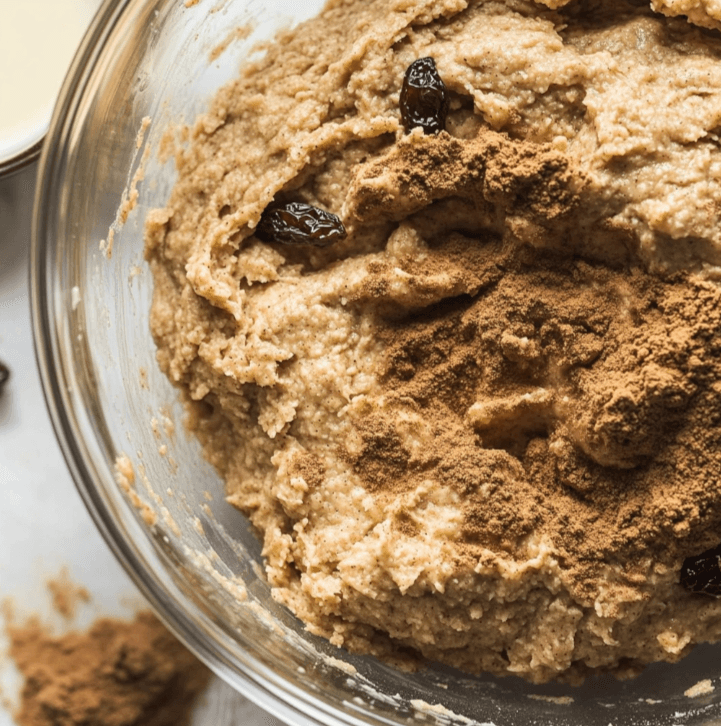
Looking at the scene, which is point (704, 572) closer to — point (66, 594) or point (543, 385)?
point (543, 385)

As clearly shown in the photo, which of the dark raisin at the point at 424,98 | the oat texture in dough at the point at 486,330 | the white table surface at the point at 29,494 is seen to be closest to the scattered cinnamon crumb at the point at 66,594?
the white table surface at the point at 29,494

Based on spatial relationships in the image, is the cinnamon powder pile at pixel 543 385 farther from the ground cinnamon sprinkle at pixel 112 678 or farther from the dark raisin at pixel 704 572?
the ground cinnamon sprinkle at pixel 112 678

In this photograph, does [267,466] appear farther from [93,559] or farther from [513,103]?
[513,103]

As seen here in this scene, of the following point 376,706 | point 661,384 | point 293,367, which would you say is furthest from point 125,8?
point 376,706

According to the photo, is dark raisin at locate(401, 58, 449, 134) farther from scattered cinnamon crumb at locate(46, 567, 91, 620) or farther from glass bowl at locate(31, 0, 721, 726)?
scattered cinnamon crumb at locate(46, 567, 91, 620)

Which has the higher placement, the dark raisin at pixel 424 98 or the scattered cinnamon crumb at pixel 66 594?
the dark raisin at pixel 424 98

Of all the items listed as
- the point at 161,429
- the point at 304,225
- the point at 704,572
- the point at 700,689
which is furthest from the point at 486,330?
the point at 700,689
